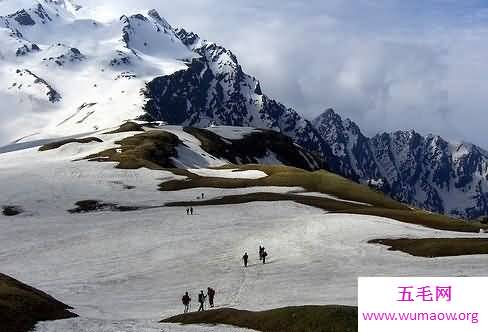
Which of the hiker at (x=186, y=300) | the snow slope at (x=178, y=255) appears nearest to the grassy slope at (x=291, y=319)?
the snow slope at (x=178, y=255)

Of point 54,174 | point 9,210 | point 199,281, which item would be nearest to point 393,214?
point 199,281

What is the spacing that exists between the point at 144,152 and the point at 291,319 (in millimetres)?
121418

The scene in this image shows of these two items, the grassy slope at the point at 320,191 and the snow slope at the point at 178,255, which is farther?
the grassy slope at the point at 320,191

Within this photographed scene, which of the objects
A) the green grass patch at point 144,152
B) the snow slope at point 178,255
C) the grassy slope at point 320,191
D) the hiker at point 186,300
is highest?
the green grass patch at point 144,152

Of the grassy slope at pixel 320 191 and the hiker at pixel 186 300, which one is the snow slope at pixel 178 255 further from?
the grassy slope at pixel 320 191

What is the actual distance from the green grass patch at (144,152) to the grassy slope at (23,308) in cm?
8786

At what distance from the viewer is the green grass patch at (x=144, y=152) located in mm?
141625

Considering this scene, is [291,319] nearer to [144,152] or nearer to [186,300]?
[186,300]

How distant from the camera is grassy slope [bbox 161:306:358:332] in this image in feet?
122

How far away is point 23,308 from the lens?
4316 centimetres

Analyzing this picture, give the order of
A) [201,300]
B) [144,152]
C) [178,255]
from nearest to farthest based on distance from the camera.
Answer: [201,300] → [178,255] → [144,152]

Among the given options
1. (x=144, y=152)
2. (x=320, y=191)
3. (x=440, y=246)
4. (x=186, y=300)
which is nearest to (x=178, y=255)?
(x=186, y=300)

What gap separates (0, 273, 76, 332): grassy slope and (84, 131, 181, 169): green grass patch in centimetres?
8786

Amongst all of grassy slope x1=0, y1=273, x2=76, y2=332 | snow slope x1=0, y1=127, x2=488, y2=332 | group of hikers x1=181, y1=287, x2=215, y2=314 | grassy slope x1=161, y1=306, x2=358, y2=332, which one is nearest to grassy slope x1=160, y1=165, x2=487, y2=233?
snow slope x1=0, y1=127, x2=488, y2=332
